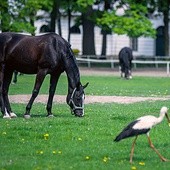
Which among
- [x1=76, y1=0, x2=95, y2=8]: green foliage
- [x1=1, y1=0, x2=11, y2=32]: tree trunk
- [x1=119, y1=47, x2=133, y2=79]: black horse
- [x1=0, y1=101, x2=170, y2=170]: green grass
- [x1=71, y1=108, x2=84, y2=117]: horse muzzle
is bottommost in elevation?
[x1=119, y1=47, x2=133, y2=79]: black horse

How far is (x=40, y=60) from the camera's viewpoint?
20328 mm

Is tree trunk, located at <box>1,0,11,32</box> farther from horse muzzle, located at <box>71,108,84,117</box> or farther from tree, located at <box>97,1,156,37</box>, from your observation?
horse muzzle, located at <box>71,108,84,117</box>

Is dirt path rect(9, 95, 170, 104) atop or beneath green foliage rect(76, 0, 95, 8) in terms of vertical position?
beneath

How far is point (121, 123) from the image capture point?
19109mm

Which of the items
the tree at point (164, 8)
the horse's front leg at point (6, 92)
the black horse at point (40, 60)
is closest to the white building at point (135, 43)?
the tree at point (164, 8)

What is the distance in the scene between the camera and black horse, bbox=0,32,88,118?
66.6ft

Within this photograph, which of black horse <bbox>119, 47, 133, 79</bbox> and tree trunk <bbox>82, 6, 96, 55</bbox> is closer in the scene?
black horse <bbox>119, 47, 133, 79</bbox>

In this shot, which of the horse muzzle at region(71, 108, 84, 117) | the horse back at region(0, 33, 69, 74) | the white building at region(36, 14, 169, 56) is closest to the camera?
the horse back at region(0, 33, 69, 74)

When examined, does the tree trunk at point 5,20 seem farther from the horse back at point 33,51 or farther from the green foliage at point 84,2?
the horse back at point 33,51

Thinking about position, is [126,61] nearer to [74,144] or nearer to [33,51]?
[33,51]

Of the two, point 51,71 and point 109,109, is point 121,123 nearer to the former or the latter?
point 51,71

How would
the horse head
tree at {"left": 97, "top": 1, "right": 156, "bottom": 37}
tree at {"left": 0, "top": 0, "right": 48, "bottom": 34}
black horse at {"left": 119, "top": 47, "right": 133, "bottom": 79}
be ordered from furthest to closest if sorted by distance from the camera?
tree at {"left": 97, "top": 1, "right": 156, "bottom": 37} → tree at {"left": 0, "top": 0, "right": 48, "bottom": 34} → black horse at {"left": 119, "top": 47, "right": 133, "bottom": 79} → the horse head

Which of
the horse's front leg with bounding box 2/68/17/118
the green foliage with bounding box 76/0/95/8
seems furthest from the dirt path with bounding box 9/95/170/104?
the green foliage with bounding box 76/0/95/8

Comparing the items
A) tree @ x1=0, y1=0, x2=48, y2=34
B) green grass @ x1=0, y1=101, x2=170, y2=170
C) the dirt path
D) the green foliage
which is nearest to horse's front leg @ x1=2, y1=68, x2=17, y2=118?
green grass @ x1=0, y1=101, x2=170, y2=170
